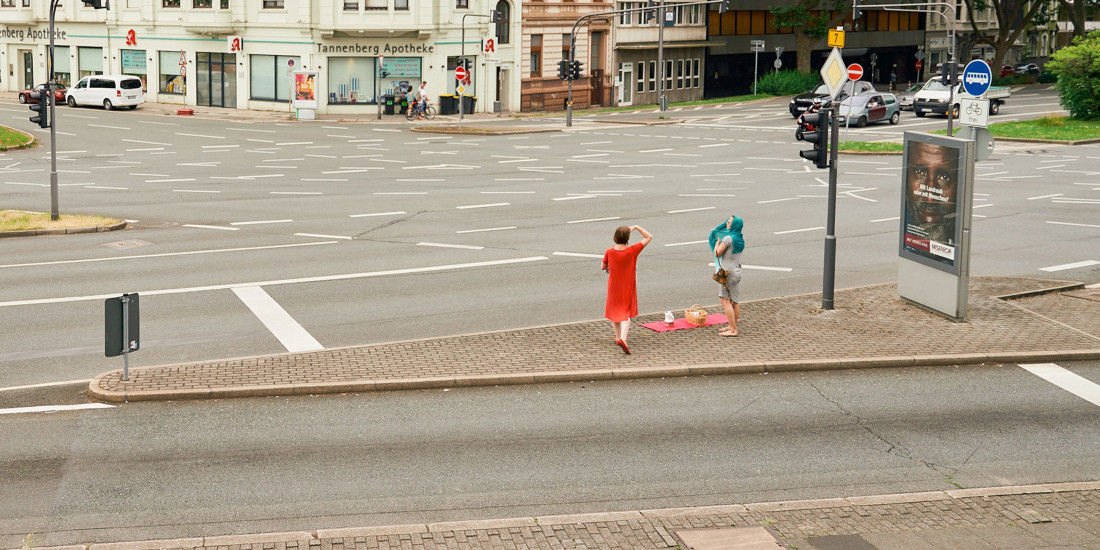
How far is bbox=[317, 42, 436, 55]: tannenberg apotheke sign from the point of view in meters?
58.2

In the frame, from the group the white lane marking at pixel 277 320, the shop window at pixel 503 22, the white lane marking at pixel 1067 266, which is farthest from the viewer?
the shop window at pixel 503 22

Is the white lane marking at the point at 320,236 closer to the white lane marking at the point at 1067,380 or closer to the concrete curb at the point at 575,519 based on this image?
the white lane marking at the point at 1067,380

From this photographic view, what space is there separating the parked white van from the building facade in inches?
113

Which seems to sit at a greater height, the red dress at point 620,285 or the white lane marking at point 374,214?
the red dress at point 620,285

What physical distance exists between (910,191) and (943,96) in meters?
44.0

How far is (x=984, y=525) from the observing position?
8.80 m

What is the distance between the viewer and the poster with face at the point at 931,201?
51.7 ft

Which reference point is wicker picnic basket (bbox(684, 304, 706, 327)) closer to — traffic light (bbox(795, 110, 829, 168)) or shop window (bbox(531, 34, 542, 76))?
traffic light (bbox(795, 110, 829, 168))

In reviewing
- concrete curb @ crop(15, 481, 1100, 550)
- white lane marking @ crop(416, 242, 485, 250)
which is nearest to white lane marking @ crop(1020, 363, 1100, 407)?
concrete curb @ crop(15, 481, 1100, 550)

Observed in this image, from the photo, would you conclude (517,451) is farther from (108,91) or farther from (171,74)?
(171,74)

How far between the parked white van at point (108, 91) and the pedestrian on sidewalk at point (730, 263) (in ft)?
167

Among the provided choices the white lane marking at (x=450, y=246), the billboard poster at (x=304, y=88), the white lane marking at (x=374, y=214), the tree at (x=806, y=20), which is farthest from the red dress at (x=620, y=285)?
the tree at (x=806, y=20)

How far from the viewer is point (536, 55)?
6562 centimetres

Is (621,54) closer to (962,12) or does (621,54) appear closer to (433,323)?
(962,12)
